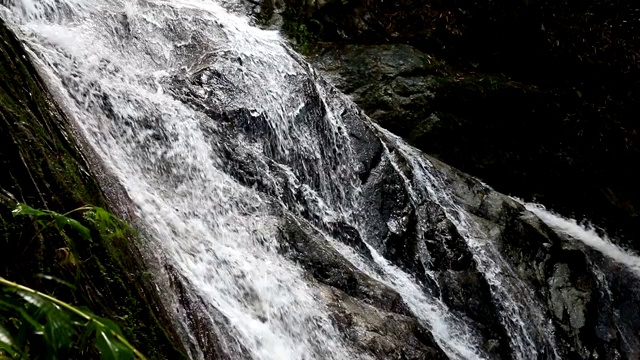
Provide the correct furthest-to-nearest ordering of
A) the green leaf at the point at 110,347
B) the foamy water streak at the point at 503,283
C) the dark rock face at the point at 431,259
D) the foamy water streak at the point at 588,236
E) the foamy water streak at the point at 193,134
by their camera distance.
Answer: the foamy water streak at the point at 588,236 < the foamy water streak at the point at 503,283 < the dark rock face at the point at 431,259 < the foamy water streak at the point at 193,134 < the green leaf at the point at 110,347

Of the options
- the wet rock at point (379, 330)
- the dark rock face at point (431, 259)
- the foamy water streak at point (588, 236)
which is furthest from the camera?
the foamy water streak at point (588, 236)

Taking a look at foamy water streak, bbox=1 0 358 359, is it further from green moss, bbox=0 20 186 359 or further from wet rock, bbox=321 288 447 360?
green moss, bbox=0 20 186 359

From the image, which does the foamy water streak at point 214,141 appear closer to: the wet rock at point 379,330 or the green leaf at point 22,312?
the wet rock at point 379,330

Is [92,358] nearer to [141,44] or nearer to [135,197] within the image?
[135,197]

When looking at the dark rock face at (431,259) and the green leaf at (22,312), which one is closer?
the green leaf at (22,312)

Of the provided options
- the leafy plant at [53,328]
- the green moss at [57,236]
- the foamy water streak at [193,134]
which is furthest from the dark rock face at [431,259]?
the leafy plant at [53,328]

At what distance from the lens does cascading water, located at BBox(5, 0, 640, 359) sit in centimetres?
381

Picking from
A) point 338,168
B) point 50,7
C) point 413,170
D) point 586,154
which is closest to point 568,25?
point 586,154

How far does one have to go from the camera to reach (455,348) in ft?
17.2

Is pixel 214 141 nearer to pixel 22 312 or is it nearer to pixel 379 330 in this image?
pixel 379 330

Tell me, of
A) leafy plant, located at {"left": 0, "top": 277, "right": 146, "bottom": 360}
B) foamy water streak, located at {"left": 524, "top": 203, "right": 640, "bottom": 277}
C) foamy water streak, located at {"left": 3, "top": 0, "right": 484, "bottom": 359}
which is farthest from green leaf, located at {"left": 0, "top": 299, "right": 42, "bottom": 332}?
foamy water streak, located at {"left": 524, "top": 203, "right": 640, "bottom": 277}

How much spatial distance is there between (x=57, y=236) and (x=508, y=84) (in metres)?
8.20

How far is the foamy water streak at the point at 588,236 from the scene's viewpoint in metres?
8.41

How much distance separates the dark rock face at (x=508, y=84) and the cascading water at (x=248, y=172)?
45.5 inches
